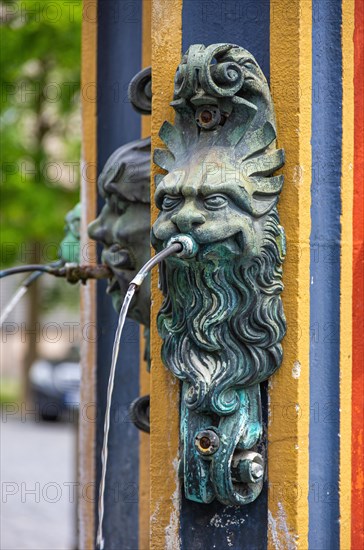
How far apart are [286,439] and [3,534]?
4.44 metres

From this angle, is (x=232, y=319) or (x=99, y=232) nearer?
(x=232, y=319)

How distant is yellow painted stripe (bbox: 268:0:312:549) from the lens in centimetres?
237

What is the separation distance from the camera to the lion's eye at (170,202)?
2.38m

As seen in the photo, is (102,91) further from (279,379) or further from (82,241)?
(279,379)

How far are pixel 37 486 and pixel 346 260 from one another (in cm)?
652

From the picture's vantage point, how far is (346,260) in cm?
248

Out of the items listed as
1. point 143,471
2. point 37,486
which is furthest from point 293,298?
point 37,486

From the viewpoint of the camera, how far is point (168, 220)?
2373mm

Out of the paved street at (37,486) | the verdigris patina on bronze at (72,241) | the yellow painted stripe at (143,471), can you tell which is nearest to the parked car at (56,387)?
the paved street at (37,486)

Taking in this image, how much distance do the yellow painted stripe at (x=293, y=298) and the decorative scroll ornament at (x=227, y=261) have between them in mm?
26

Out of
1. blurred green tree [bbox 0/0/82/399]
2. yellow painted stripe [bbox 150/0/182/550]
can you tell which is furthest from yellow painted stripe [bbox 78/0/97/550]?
blurred green tree [bbox 0/0/82/399]

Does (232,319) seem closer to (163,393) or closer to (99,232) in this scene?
(163,393)

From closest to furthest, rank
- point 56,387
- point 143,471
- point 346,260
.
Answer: point 346,260 < point 143,471 < point 56,387

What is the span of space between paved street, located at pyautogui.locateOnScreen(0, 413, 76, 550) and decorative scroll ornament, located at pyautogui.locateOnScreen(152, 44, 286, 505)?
2.41 metres
